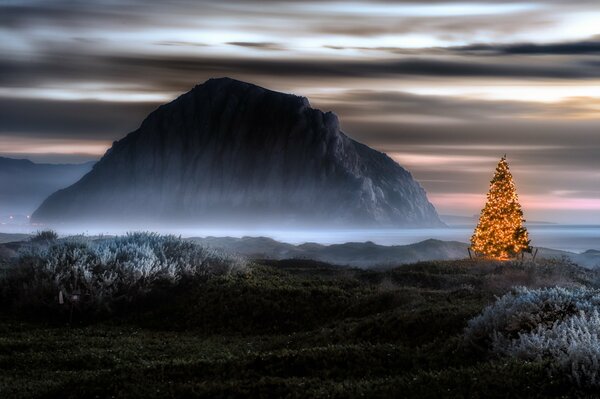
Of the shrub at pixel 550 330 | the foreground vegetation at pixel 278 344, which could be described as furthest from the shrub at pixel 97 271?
the shrub at pixel 550 330

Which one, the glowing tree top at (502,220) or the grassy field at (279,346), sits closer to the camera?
the grassy field at (279,346)

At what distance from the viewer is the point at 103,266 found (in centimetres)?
2745

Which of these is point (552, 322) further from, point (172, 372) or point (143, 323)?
point (143, 323)

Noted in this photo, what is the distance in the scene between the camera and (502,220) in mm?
43031

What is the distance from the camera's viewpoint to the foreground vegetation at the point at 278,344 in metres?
12.5

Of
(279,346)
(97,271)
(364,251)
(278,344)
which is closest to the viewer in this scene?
(279,346)

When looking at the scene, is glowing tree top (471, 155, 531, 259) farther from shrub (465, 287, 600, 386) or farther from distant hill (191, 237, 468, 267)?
distant hill (191, 237, 468, 267)

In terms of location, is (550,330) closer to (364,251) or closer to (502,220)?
(502,220)

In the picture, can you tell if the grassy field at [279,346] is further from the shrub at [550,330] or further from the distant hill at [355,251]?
the distant hill at [355,251]

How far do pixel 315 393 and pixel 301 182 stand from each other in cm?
17788

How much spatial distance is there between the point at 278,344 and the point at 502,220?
25.4 m

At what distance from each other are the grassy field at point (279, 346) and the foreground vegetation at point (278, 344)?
39 millimetres

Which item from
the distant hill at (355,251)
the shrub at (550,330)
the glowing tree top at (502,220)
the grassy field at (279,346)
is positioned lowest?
the grassy field at (279,346)

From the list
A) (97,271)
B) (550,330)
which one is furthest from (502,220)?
(550,330)
